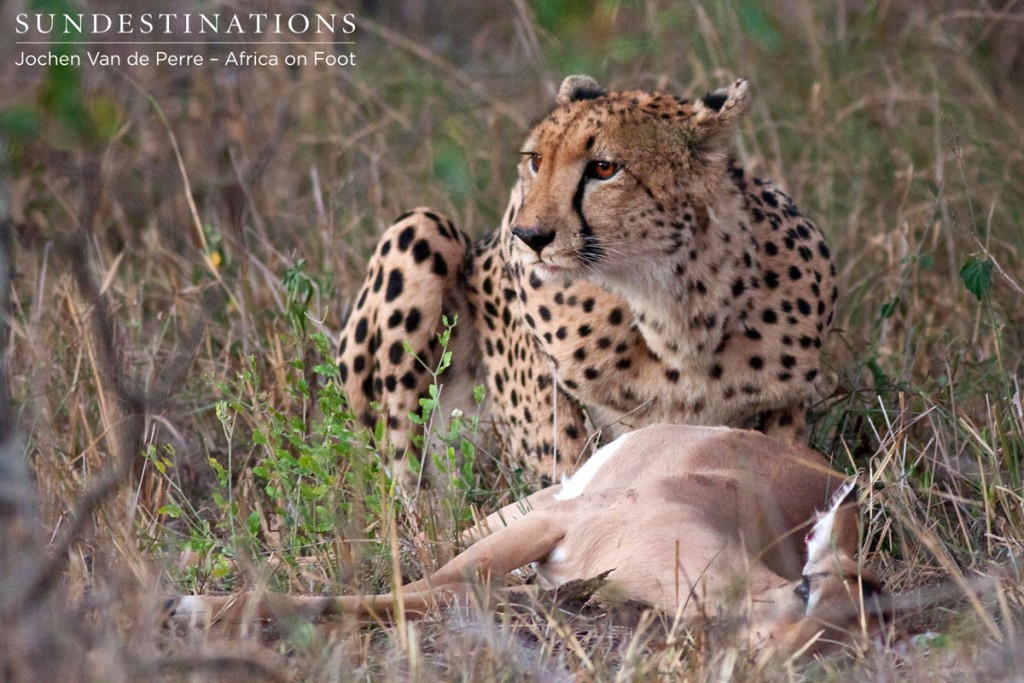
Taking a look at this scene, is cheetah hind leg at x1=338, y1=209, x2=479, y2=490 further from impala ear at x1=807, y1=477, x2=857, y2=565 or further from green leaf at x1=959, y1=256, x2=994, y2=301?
impala ear at x1=807, y1=477, x2=857, y2=565

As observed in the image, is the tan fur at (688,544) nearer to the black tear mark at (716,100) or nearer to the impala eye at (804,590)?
the impala eye at (804,590)

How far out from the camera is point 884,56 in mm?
6141

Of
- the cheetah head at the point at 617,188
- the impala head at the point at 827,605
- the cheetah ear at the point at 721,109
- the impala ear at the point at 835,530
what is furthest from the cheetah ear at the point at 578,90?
the impala head at the point at 827,605

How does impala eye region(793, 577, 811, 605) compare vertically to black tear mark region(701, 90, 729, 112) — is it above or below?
below

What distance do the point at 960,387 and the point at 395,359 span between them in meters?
1.71

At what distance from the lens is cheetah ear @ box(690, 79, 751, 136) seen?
3.57m

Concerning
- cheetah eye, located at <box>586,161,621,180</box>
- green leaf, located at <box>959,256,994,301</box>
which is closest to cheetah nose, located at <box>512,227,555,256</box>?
cheetah eye, located at <box>586,161,621,180</box>

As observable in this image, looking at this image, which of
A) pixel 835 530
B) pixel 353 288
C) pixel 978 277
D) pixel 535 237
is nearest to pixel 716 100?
pixel 535 237

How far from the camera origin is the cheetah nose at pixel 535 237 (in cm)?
333

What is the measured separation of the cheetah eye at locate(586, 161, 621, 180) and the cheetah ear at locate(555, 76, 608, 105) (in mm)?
372

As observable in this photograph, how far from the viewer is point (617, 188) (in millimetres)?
3418

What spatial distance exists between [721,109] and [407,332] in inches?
48.8

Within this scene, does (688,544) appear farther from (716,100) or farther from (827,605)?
(716,100)

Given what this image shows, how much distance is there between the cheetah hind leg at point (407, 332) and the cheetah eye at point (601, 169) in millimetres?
994
